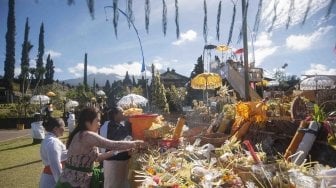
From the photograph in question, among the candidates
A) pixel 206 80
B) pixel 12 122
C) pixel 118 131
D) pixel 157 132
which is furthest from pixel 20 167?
pixel 12 122

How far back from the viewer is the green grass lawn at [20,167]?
307 inches

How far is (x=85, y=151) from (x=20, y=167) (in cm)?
697

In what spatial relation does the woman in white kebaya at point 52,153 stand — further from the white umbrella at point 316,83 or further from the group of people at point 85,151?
the white umbrella at point 316,83

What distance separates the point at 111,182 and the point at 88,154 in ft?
4.64

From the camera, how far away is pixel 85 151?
3.69 m

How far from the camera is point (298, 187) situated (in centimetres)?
181

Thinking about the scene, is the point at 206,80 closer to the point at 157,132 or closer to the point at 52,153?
the point at 157,132

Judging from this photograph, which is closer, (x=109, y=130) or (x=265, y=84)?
(x=109, y=130)

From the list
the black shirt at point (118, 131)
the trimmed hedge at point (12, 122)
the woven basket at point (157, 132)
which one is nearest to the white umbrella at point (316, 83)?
the black shirt at point (118, 131)

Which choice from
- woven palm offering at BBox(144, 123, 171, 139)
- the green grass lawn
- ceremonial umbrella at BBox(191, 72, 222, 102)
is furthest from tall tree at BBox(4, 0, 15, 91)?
woven palm offering at BBox(144, 123, 171, 139)

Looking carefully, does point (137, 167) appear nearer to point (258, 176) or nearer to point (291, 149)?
point (291, 149)

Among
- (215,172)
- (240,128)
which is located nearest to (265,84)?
(240,128)

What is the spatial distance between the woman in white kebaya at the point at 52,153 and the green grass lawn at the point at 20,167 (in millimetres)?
3429

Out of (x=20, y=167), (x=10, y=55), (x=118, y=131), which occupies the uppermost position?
(x=10, y=55)
